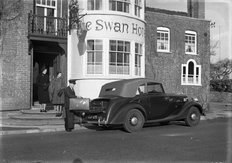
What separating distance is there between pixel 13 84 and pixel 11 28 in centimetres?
273

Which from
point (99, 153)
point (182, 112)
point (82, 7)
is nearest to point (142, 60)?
point (82, 7)

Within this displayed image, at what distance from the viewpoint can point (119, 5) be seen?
17.8 meters

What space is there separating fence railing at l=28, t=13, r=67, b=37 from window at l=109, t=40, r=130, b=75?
267 cm

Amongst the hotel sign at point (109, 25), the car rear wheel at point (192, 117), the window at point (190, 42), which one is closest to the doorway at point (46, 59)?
the hotel sign at point (109, 25)

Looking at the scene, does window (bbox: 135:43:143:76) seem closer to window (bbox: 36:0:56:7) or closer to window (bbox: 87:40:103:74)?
window (bbox: 87:40:103:74)

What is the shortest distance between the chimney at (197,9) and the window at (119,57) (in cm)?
879

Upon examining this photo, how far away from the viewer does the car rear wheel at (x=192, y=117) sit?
1277cm

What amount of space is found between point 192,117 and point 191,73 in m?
11.0

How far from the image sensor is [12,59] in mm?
16438

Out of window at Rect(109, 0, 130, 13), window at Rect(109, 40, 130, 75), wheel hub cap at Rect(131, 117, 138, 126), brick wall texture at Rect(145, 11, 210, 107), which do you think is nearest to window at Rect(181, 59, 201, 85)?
brick wall texture at Rect(145, 11, 210, 107)

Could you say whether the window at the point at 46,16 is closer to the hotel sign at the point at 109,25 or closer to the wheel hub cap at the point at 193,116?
the hotel sign at the point at 109,25

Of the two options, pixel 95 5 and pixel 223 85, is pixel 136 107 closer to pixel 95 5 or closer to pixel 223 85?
pixel 95 5

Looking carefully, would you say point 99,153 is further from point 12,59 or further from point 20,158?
point 12,59

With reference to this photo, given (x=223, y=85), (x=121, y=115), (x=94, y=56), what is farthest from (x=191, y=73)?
(x=223, y=85)
